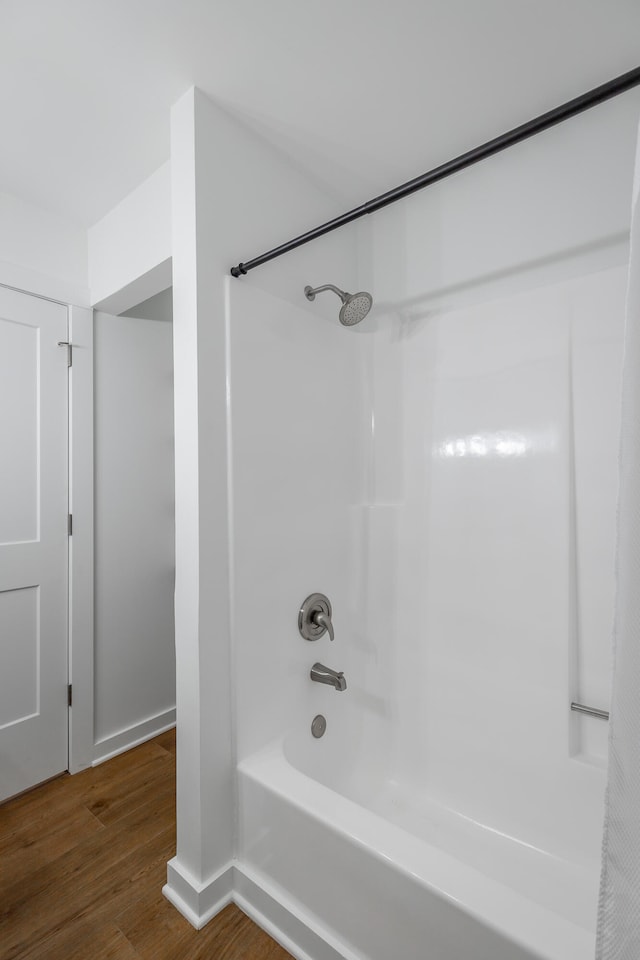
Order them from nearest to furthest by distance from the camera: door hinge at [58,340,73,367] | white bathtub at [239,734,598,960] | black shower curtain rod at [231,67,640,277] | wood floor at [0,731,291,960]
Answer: black shower curtain rod at [231,67,640,277] < white bathtub at [239,734,598,960] < wood floor at [0,731,291,960] < door hinge at [58,340,73,367]

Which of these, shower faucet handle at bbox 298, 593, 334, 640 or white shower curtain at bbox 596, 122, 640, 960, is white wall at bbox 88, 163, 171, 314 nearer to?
shower faucet handle at bbox 298, 593, 334, 640

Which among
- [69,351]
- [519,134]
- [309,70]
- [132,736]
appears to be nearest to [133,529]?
[69,351]

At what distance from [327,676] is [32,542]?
1340mm

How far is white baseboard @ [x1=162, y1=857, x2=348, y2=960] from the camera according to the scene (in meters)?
1.23

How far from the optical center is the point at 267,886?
1357mm

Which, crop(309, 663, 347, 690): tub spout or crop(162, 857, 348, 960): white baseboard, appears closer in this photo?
crop(162, 857, 348, 960): white baseboard

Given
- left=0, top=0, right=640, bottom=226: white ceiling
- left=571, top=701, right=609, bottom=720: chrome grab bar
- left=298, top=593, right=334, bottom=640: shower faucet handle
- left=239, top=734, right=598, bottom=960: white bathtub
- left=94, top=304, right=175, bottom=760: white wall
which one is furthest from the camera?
left=94, top=304, right=175, bottom=760: white wall

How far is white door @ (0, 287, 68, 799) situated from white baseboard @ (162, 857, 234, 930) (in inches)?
35.3

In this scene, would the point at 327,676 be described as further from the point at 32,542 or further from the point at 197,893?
the point at 32,542

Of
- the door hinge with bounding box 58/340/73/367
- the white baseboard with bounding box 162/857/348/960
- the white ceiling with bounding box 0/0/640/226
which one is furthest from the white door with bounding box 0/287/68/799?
the white baseboard with bounding box 162/857/348/960

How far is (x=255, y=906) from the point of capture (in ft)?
4.52

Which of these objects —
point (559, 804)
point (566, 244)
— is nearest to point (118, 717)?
point (559, 804)

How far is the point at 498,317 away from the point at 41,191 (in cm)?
187

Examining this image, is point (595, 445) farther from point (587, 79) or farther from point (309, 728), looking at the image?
point (309, 728)
